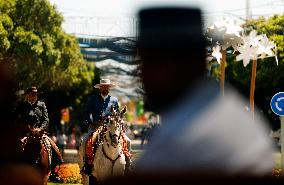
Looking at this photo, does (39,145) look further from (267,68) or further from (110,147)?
(267,68)

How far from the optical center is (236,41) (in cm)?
1249

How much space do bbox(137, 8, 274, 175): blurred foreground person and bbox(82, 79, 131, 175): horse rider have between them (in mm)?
9955

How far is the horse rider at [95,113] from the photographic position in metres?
12.5

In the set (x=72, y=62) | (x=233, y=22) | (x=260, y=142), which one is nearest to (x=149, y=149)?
(x=260, y=142)

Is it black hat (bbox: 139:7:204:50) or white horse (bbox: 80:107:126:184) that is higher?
black hat (bbox: 139:7:204:50)

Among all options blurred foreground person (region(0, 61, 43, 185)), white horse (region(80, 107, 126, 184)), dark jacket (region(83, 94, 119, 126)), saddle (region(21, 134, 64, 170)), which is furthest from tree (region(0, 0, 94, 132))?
blurred foreground person (region(0, 61, 43, 185))

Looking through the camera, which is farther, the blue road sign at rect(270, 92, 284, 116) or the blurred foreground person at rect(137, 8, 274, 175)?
the blue road sign at rect(270, 92, 284, 116)

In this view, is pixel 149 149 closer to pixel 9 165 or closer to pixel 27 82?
pixel 9 165

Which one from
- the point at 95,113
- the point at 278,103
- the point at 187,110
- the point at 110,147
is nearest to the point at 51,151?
the point at 95,113

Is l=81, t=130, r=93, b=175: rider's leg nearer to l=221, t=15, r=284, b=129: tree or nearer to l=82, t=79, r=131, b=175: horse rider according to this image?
l=82, t=79, r=131, b=175: horse rider

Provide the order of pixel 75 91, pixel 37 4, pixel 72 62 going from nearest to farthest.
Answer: pixel 37 4
pixel 72 62
pixel 75 91

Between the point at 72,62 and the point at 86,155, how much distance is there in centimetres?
4297

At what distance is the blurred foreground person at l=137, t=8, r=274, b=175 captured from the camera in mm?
2377

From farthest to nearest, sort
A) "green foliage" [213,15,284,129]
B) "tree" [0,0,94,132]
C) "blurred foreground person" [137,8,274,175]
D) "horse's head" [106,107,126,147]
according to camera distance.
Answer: "green foliage" [213,15,284,129] → "tree" [0,0,94,132] → "horse's head" [106,107,126,147] → "blurred foreground person" [137,8,274,175]
